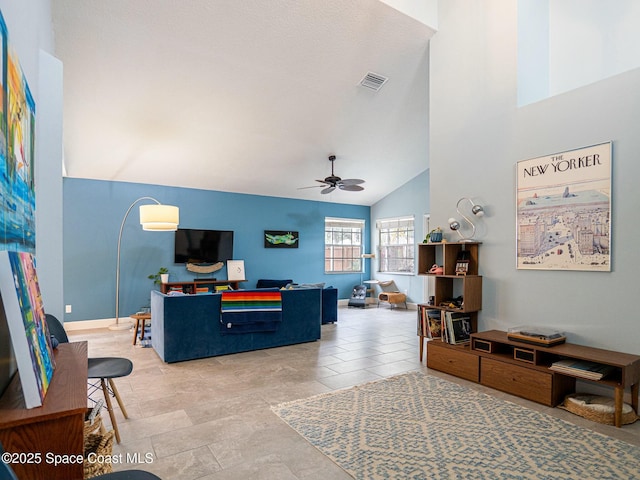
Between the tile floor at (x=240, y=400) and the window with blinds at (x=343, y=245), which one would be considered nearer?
the tile floor at (x=240, y=400)

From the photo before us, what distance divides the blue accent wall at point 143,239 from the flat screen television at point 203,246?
0.57 feet

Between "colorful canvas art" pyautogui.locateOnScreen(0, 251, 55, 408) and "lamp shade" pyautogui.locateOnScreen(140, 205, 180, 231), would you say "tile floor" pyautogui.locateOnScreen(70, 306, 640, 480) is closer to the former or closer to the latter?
"colorful canvas art" pyautogui.locateOnScreen(0, 251, 55, 408)

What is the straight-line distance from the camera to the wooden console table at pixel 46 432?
1.06m

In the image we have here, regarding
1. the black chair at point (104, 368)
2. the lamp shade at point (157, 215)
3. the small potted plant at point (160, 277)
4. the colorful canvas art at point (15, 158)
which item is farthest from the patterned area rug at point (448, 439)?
the small potted plant at point (160, 277)

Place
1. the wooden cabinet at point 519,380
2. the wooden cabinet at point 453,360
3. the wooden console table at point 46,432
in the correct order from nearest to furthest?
1. the wooden console table at point 46,432
2. the wooden cabinet at point 519,380
3. the wooden cabinet at point 453,360

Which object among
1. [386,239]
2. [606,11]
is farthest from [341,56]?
[386,239]

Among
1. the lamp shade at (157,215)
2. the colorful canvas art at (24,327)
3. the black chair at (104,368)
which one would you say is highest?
the lamp shade at (157,215)

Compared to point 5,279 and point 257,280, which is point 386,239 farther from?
point 5,279

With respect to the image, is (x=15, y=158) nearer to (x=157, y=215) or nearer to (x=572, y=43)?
(x=157, y=215)

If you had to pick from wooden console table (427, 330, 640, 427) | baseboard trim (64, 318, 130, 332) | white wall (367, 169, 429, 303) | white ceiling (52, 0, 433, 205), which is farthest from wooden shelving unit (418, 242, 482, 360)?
baseboard trim (64, 318, 130, 332)

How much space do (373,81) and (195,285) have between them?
484cm

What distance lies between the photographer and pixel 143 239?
694cm

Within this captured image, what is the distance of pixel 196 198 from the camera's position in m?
7.57

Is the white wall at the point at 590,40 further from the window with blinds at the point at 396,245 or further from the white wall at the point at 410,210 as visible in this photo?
the window with blinds at the point at 396,245
